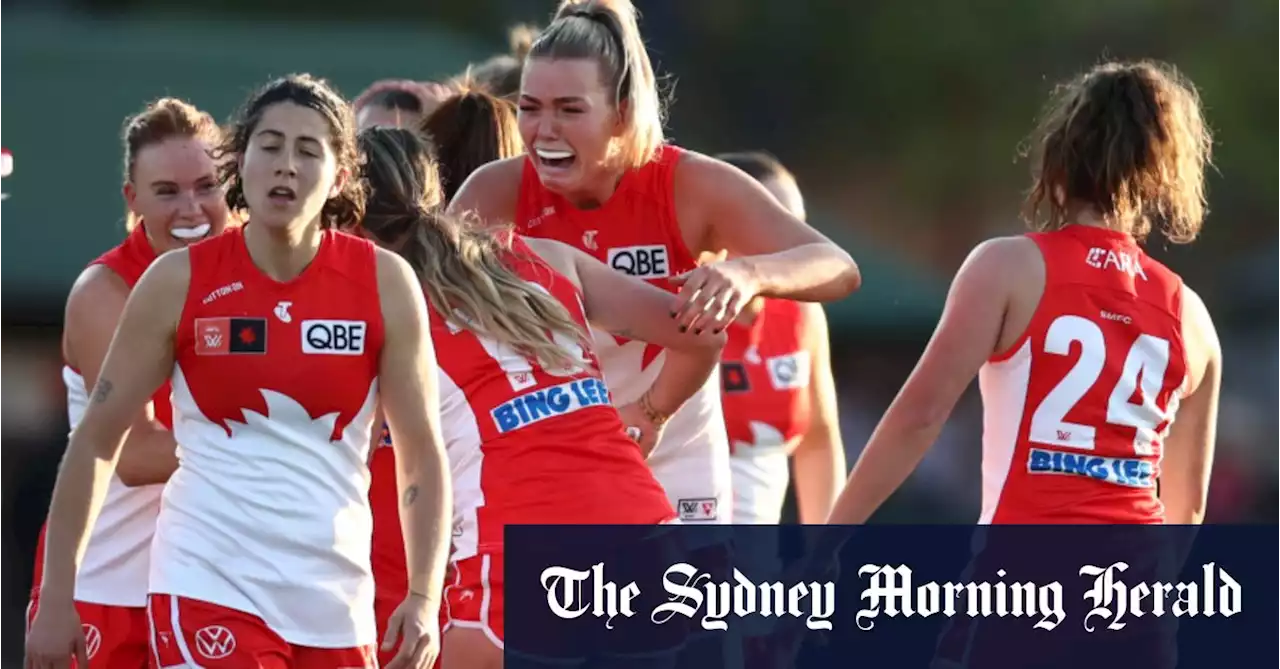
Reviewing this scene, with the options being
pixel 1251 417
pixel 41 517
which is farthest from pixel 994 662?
pixel 1251 417

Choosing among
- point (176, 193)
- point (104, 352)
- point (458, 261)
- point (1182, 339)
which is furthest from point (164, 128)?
point (1182, 339)

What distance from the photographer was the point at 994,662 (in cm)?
531

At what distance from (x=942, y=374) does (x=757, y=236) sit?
1.92 feet

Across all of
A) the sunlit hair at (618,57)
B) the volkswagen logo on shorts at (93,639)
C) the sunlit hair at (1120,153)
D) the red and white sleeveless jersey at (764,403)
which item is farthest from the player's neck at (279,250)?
the red and white sleeveless jersey at (764,403)

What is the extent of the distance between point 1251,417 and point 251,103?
51.1ft

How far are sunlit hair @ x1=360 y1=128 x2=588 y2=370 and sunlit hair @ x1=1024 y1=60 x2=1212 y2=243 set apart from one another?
1.37 m

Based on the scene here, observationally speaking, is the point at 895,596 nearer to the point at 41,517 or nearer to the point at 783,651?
the point at 783,651

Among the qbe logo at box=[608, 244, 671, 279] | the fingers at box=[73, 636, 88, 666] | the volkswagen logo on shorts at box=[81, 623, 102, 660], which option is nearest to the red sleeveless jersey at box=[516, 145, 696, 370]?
the qbe logo at box=[608, 244, 671, 279]

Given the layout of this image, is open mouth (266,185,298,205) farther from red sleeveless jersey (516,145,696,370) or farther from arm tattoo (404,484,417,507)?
red sleeveless jersey (516,145,696,370)

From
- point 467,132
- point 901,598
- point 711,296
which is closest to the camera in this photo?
point 711,296

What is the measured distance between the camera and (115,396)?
444cm

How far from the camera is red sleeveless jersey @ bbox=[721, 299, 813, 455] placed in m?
7.13

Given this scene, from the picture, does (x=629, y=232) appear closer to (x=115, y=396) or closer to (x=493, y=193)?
(x=493, y=193)

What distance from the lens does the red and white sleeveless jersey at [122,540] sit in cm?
531
